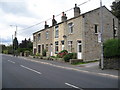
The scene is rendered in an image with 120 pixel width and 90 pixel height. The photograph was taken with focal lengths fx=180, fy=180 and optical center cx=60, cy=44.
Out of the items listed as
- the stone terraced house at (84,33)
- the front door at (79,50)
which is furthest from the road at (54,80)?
the stone terraced house at (84,33)

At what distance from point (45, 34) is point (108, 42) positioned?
22606 mm

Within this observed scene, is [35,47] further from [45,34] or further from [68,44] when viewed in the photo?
[68,44]

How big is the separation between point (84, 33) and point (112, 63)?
8999mm

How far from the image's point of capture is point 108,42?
1823cm

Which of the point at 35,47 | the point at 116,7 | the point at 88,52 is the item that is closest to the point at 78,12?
the point at 88,52

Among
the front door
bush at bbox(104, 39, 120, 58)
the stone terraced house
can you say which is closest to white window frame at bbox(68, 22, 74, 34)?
the stone terraced house

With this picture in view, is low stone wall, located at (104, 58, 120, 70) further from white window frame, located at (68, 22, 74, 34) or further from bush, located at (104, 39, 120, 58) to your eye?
white window frame, located at (68, 22, 74, 34)

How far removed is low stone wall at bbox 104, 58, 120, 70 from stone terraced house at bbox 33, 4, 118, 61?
7.22 meters

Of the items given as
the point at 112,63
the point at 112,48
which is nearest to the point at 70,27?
the point at 112,48

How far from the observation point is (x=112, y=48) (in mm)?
17594

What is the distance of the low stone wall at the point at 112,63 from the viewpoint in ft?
56.1

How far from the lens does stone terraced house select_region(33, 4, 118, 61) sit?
25812 millimetres

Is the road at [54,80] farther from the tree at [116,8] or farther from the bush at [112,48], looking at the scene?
the tree at [116,8]

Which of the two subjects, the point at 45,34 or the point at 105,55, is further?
the point at 45,34
